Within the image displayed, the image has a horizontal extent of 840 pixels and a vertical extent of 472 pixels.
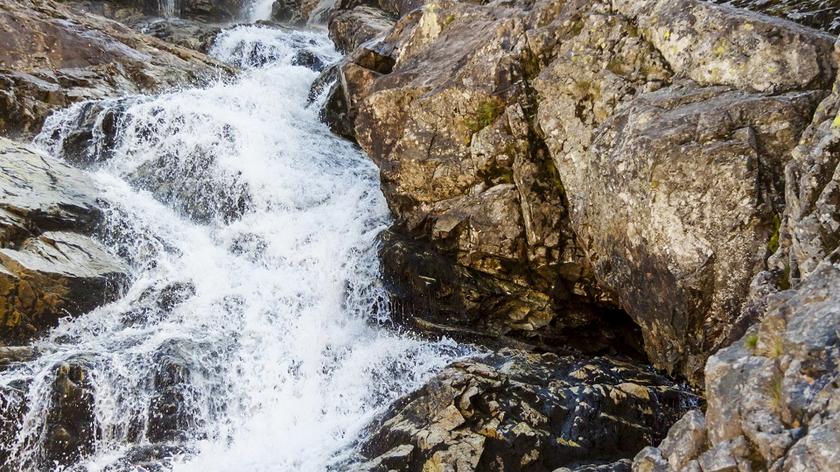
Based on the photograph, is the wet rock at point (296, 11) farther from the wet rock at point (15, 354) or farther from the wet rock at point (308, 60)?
the wet rock at point (15, 354)

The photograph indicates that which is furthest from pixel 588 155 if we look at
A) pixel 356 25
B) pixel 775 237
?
pixel 356 25

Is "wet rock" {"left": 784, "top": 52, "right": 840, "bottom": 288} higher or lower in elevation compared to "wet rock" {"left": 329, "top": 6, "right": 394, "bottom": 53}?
lower

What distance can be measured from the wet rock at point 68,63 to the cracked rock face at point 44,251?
155 inches

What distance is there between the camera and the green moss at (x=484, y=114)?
12.0m

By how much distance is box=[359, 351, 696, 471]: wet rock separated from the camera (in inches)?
335

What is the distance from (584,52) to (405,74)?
4.23m

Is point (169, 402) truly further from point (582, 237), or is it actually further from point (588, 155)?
point (588, 155)

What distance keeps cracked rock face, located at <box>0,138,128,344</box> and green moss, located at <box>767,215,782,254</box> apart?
37.5 ft

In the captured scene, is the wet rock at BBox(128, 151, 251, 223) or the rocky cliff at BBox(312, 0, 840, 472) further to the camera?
the wet rock at BBox(128, 151, 251, 223)

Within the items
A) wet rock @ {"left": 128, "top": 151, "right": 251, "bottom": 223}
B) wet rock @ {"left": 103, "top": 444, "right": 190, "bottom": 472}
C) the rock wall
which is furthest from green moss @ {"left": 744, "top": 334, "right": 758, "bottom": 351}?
wet rock @ {"left": 128, "top": 151, "right": 251, "bottom": 223}

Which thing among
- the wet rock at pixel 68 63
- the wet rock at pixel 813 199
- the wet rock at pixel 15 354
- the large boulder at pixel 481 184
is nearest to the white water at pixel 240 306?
the wet rock at pixel 15 354

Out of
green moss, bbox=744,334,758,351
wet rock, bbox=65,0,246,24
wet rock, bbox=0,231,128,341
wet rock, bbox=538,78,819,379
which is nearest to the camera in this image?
green moss, bbox=744,334,758,351

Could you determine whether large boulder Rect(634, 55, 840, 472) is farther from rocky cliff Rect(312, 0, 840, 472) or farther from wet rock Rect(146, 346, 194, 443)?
wet rock Rect(146, 346, 194, 443)

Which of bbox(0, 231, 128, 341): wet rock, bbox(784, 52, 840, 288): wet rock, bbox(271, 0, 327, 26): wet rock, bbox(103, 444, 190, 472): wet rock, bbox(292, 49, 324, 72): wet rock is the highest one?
bbox(271, 0, 327, 26): wet rock
